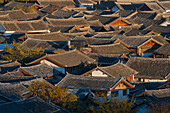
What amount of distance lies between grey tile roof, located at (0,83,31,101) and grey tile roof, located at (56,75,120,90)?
2.95 meters

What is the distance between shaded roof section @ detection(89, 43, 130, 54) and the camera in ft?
135

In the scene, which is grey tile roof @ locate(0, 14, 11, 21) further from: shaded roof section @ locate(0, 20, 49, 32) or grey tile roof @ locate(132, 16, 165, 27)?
grey tile roof @ locate(132, 16, 165, 27)

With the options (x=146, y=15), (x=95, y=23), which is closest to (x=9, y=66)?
(x=95, y=23)

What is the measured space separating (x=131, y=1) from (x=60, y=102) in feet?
191

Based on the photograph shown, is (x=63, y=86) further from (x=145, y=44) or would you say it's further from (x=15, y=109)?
(x=145, y=44)

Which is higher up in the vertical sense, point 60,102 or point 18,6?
point 60,102

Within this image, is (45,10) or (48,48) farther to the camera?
(45,10)

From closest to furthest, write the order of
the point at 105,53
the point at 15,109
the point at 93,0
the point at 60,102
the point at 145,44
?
the point at 15,109 → the point at 60,102 → the point at 105,53 → the point at 145,44 → the point at 93,0

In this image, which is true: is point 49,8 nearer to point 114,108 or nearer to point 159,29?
point 159,29

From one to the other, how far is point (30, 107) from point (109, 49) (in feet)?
63.5

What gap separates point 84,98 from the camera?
27.5 meters

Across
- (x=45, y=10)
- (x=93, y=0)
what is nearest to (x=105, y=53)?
(x=45, y=10)

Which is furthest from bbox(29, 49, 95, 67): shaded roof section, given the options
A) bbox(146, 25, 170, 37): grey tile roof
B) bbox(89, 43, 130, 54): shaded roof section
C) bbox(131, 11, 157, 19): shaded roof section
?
bbox(131, 11, 157, 19): shaded roof section

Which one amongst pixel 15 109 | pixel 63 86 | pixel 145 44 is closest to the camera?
pixel 15 109
